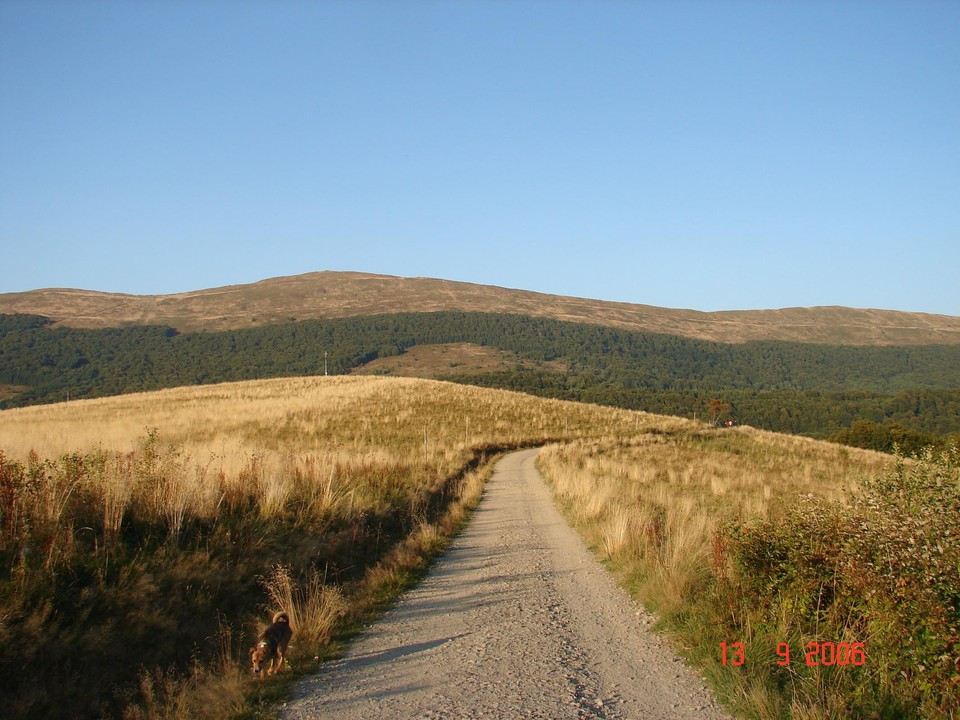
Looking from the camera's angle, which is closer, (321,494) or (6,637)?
(6,637)

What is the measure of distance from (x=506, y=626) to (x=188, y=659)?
9.16 feet

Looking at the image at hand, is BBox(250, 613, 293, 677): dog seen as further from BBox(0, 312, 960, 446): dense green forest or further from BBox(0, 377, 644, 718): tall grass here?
BBox(0, 312, 960, 446): dense green forest

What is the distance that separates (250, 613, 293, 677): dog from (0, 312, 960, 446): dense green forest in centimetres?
5321

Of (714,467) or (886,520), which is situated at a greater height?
(886,520)

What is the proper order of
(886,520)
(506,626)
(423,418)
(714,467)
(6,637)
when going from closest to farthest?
(6,637) < (886,520) < (506,626) < (714,467) < (423,418)

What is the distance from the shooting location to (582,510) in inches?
515

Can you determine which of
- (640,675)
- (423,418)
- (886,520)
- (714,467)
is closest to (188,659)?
(640,675)

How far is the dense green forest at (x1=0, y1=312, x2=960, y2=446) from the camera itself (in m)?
84.7

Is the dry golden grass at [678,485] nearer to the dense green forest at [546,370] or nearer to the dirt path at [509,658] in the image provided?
the dirt path at [509,658]

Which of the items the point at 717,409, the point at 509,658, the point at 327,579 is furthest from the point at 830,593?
the point at 717,409

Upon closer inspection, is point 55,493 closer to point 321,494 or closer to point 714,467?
point 321,494

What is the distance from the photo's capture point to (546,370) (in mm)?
142500
